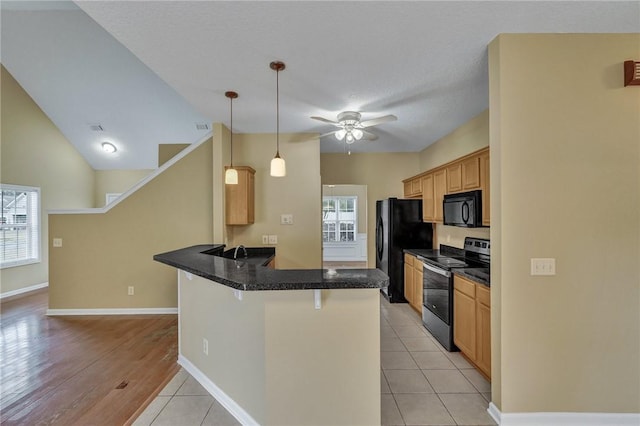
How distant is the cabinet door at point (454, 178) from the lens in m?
3.41

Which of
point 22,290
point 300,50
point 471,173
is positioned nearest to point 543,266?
point 471,173

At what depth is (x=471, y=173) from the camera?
3162 millimetres

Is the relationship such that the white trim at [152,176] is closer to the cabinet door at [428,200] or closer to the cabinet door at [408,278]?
the cabinet door at [428,200]

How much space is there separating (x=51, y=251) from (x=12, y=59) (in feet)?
10.6

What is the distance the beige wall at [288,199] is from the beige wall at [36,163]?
386 cm

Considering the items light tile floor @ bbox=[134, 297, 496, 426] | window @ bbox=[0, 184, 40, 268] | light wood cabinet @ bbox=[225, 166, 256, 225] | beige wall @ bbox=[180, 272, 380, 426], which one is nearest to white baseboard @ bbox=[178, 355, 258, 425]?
light tile floor @ bbox=[134, 297, 496, 426]

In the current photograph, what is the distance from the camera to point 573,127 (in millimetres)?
1952

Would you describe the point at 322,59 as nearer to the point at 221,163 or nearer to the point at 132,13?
the point at 132,13

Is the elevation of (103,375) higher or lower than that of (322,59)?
lower

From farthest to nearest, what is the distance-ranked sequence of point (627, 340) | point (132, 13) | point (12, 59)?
1. point (12, 59)
2. point (627, 340)
3. point (132, 13)

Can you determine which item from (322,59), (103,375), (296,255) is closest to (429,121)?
(322,59)

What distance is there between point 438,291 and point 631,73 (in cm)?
238

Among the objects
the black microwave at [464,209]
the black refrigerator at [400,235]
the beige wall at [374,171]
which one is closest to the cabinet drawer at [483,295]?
the black microwave at [464,209]

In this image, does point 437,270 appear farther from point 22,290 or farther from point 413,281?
point 22,290
